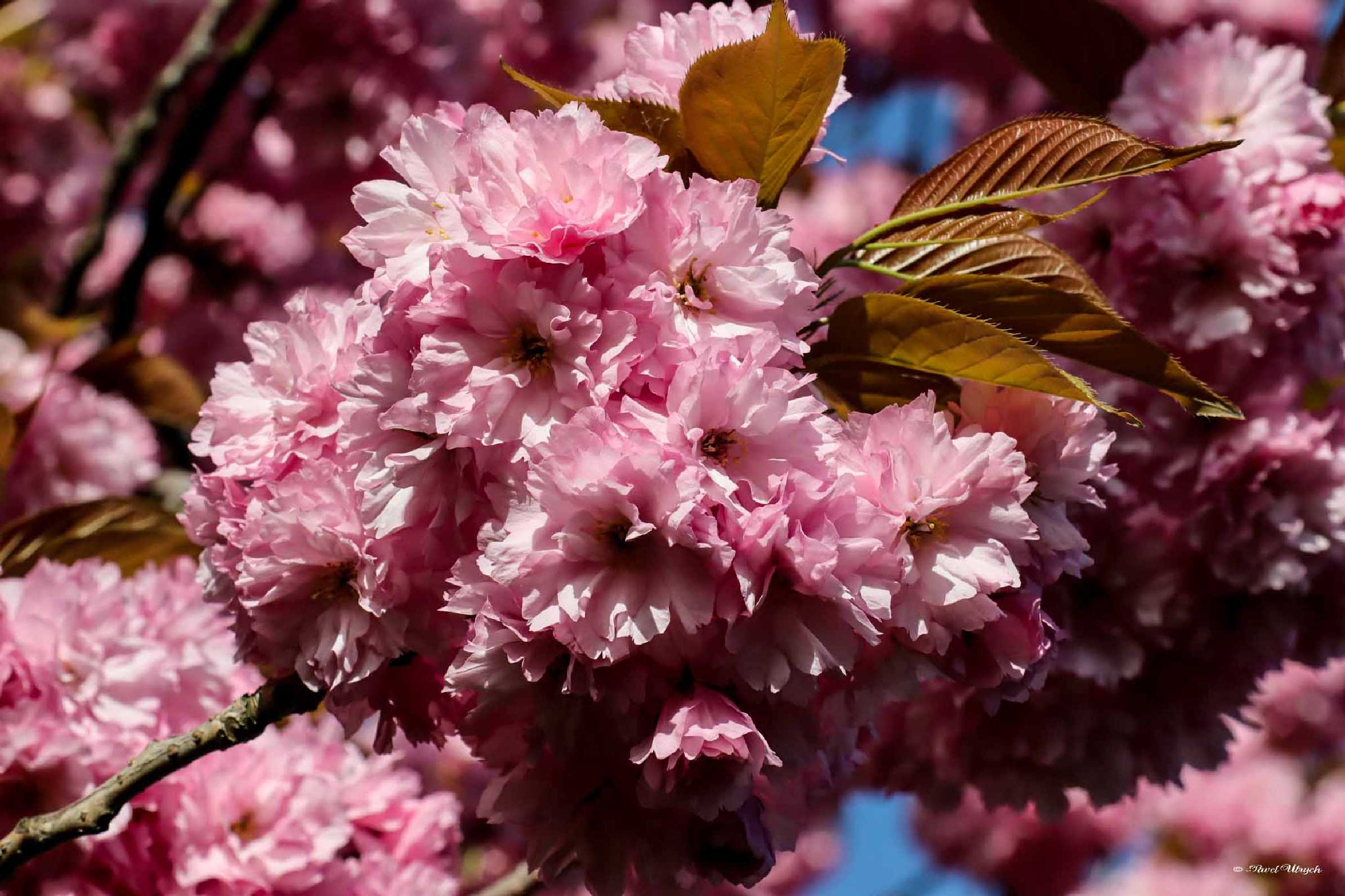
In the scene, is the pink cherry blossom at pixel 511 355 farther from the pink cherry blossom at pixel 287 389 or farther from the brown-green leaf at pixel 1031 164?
the brown-green leaf at pixel 1031 164

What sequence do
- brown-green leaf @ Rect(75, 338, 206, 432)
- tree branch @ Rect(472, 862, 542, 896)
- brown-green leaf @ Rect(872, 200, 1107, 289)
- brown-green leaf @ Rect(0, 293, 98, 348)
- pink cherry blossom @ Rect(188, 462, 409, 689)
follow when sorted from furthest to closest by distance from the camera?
brown-green leaf @ Rect(0, 293, 98, 348)
brown-green leaf @ Rect(75, 338, 206, 432)
tree branch @ Rect(472, 862, 542, 896)
brown-green leaf @ Rect(872, 200, 1107, 289)
pink cherry blossom @ Rect(188, 462, 409, 689)

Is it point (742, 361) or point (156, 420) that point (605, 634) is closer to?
point (742, 361)

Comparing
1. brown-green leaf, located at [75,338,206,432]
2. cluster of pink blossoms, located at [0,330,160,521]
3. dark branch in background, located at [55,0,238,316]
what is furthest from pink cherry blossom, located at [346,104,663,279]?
dark branch in background, located at [55,0,238,316]

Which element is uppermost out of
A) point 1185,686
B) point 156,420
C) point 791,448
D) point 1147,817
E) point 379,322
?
point 379,322

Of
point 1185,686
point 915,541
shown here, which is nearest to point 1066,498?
point 915,541

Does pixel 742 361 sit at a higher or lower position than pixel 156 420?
higher

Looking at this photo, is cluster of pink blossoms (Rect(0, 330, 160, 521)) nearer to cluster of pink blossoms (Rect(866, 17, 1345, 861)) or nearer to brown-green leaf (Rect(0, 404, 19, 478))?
brown-green leaf (Rect(0, 404, 19, 478))
